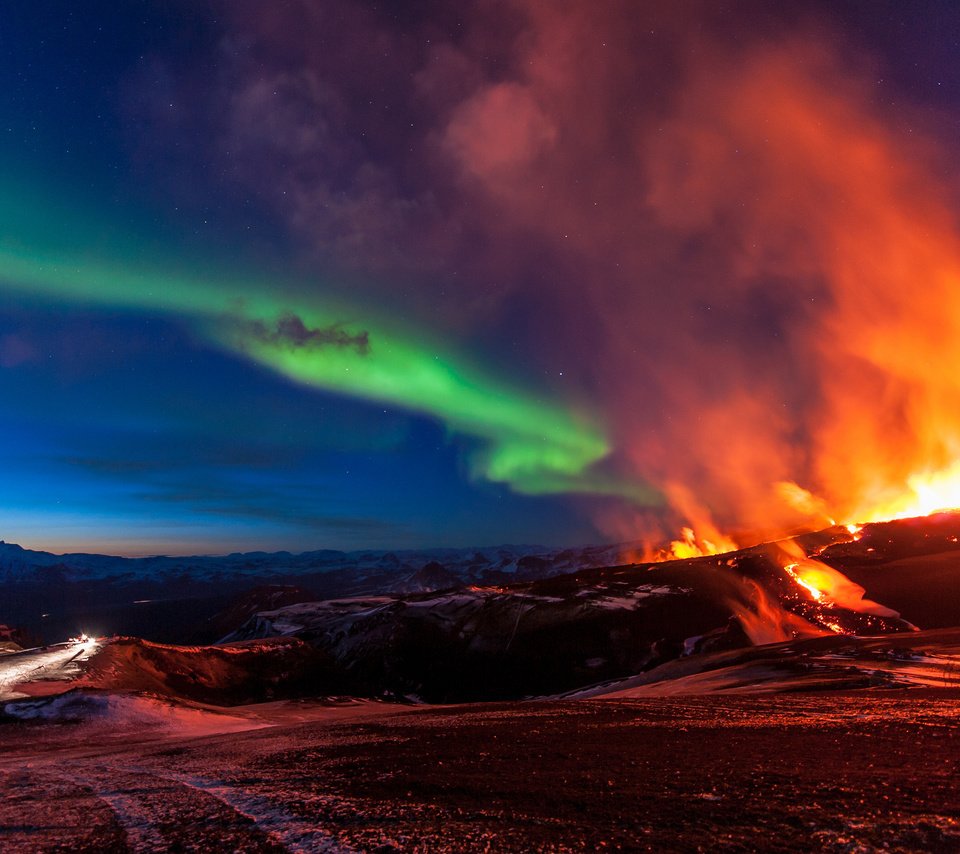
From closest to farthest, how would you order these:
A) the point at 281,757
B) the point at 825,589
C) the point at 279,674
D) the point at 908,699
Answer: the point at 281,757 < the point at 908,699 < the point at 279,674 < the point at 825,589

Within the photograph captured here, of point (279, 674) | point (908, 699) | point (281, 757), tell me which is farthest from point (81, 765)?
point (279, 674)

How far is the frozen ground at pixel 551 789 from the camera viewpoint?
8531 mm

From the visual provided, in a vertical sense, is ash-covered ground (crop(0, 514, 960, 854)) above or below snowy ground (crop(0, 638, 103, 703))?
above

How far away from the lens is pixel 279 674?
3039 inches

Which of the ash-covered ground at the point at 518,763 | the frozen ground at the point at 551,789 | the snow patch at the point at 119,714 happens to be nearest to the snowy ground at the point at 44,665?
the ash-covered ground at the point at 518,763

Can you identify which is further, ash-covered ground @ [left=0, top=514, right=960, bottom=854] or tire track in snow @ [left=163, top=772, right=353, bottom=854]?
tire track in snow @ [left=163, top=772, right=353, bottom=854]

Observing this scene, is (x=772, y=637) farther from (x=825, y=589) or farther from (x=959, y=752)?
(x=959, y=752)

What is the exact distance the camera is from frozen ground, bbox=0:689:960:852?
8531mm

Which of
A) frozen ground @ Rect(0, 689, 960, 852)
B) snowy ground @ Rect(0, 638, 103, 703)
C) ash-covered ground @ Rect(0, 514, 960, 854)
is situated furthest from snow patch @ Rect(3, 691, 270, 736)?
frozen ground @ Rect(0, 689, 960, 852)

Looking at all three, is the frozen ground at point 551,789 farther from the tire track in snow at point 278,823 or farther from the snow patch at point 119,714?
the snow patch at point 119,714

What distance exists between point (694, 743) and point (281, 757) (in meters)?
13.0

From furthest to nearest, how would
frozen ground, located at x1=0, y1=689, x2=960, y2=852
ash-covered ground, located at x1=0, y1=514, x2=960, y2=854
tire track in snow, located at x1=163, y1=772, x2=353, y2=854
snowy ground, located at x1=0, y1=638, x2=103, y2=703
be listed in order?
snowy ground, located at x1=0, y1=638, x2=103, y2=703
tire track in snow, located at x1=163, y1=772, x2=353, y2=854
ash-covered ground, located at x1=0, y1=514, x2=960, y2=854
frozen ground, located at x1=0, y1=689, x2=960, y2=852

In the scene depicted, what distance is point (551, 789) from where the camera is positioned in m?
11.4

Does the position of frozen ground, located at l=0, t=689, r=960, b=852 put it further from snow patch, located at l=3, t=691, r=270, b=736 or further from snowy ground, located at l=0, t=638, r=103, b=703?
snowy ground, located at l=0, t=638, r=103, b=703
